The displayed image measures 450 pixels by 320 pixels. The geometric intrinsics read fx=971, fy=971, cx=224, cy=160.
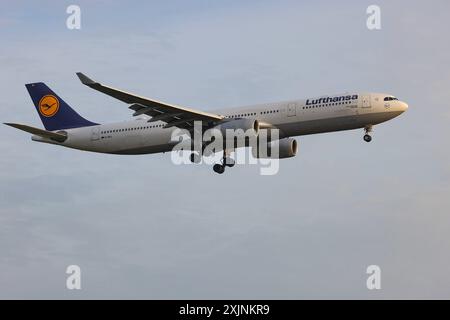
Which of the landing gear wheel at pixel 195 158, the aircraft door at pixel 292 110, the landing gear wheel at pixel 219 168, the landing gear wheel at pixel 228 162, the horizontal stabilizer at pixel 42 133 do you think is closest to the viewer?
the aircraft door at pixel 292 110

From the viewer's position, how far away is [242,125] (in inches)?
2329

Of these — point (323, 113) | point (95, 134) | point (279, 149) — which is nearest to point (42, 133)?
point (95, 134)

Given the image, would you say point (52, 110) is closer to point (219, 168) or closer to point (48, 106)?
point (48, 106)

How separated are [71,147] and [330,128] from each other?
1876 centimetres

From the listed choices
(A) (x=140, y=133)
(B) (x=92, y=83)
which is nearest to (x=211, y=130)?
(A) (x=140, y=133)

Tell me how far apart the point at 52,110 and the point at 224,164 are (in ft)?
45.4

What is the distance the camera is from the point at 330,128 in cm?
5941

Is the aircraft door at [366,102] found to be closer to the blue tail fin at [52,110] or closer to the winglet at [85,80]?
the winglet at [85,80]

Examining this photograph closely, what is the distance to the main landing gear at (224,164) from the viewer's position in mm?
63625

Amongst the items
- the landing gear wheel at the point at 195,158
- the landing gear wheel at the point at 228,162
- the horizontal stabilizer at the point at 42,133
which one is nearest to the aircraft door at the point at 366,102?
the landing gear wheel at the point at 228,162

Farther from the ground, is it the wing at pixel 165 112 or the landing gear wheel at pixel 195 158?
the wing at pixel 165 112

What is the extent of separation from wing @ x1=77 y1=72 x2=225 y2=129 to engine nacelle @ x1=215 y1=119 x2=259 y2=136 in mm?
953

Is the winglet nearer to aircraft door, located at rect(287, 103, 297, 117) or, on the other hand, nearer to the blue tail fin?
aircraft door, located at rect(287, 103, 297, 117)

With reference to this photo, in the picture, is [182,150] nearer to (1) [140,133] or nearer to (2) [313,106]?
(1) [140,133]
